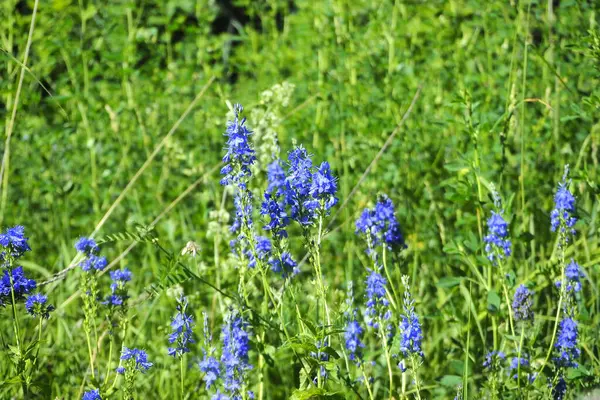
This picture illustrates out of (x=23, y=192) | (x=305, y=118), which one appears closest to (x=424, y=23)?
(x=305, y=118)

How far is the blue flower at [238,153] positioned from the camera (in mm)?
1942

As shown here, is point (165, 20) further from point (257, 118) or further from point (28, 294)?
point (28, 294)

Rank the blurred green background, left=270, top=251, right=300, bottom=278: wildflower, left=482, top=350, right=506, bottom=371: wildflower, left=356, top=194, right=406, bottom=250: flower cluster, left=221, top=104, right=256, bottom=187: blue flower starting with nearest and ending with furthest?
left=221, top=104, right=256, bottom=187: blue flower, left=482, top=350, right=506, bottom=371: wildflower, left=270, top=251, right=300, bottom=278: wildflower, left=356, top=194, right=406, bottom=250: flower cluster, the blurred green background

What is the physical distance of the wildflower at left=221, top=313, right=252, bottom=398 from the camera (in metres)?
2.12

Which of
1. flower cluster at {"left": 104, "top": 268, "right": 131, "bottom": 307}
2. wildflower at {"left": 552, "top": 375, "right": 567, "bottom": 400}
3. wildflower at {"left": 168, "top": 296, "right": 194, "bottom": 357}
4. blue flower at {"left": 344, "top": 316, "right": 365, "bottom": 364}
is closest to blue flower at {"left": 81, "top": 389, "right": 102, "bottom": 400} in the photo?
wildflower at {"left": 168, "top": 296, "right": 194, "bottom": 357}

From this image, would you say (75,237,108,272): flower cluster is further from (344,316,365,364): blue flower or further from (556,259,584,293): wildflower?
(556,259,584,293): wildflower

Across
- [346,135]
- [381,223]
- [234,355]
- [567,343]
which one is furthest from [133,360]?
[346,135]

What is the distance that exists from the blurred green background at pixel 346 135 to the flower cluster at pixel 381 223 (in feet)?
0.86

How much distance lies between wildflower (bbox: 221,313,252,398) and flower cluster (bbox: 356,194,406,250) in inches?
22.1

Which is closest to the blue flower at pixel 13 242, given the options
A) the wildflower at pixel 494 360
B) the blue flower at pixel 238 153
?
the blue flower at pixel 238 153

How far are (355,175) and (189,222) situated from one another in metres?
0.82

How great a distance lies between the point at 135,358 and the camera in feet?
6.70

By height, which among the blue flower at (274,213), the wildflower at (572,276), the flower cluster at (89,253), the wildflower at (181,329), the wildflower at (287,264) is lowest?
the wildflower at (181,329)

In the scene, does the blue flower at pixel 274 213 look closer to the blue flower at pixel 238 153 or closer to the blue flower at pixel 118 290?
the blue flower at pixel 238 153
